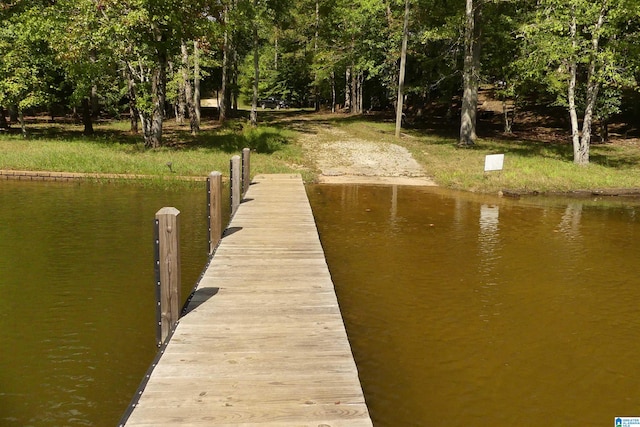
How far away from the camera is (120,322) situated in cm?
708

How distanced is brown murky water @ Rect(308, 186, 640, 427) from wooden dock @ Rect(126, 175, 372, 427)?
0.97 meters

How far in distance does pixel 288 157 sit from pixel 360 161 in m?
3.62

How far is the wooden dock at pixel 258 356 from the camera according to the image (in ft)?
12.8

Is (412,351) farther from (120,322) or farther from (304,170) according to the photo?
(304,170)

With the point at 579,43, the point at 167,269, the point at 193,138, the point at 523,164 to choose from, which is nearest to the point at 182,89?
the point at 193,138

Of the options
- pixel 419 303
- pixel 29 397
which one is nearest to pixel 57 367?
pixel 29 397

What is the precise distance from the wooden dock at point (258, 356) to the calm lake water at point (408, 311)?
92 centimetres

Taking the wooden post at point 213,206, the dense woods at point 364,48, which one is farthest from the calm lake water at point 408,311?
the dense woods at point 364,48

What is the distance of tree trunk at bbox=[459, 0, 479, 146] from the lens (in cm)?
2795

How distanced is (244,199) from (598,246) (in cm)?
919

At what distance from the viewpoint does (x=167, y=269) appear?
5566 mm

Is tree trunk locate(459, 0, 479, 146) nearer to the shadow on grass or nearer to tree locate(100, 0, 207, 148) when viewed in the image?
the shadow on grass

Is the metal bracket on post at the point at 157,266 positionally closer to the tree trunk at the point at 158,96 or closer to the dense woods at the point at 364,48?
the dense woods at the point at 364,48

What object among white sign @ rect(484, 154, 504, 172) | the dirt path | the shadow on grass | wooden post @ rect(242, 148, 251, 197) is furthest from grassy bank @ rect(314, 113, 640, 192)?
A: wooden post @ rect(242, 148, 251, 197)
